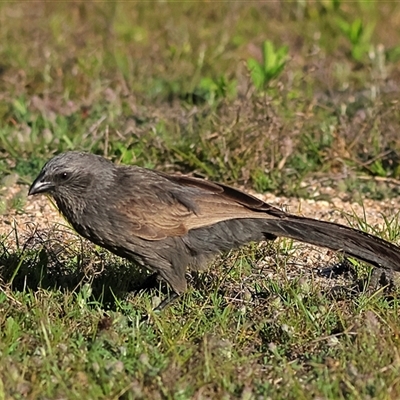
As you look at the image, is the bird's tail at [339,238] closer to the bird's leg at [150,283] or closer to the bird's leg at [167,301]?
the bird's leg at [167,301]

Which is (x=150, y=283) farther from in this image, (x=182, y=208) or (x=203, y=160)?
(x=203, y=160)

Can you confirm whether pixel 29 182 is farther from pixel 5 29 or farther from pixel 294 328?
pixel 5 29

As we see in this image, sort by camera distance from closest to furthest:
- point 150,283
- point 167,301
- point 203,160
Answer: point 167,301 → point 150,283 → point 203,160

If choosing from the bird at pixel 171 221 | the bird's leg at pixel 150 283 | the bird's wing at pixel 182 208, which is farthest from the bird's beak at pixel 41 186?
the bird's leg at pixel 150 283

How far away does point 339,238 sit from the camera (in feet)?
16.7

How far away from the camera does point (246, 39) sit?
10703 mm

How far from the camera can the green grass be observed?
4.22 m

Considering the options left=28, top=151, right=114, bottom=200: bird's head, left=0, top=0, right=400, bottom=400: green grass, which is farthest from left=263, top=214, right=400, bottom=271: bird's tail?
left=28, top=151, right=114, bottom=200: bird's head

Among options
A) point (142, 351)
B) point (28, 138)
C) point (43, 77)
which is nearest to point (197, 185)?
point (142, 351)

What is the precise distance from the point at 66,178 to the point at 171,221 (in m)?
0.59

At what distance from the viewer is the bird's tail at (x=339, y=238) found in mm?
5043

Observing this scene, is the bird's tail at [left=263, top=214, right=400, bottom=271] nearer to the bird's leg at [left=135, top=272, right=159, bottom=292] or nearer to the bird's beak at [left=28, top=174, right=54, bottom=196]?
the bird's leg at [left=135, top=272, right=159, bottom=292]

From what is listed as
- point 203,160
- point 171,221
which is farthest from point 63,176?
point 203,160

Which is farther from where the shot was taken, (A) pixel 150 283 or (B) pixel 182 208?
(A) pixel 150 283
